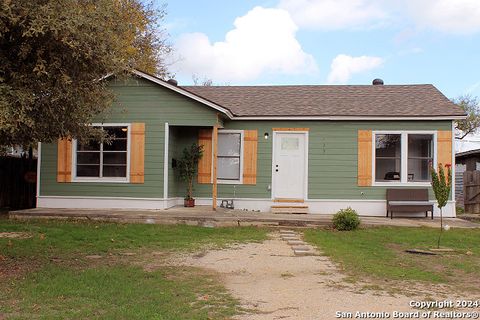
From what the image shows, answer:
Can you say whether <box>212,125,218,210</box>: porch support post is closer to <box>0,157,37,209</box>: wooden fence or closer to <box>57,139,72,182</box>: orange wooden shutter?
<box>57,139,72,182</box>: orange wooden shutter

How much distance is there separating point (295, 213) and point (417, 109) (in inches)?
179

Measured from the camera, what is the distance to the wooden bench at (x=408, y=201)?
12938 millimetres

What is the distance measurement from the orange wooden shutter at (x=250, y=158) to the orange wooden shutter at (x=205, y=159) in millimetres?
1034

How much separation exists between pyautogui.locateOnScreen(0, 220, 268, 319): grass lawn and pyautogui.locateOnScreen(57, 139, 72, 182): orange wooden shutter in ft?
9.91

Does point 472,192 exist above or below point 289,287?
above

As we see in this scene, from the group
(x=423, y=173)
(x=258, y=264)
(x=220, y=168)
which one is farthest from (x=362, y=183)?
(x=258, y=264)

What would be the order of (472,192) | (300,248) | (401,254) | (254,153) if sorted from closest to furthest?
(401,254) → (300,248) → (254,153) → (472,192)

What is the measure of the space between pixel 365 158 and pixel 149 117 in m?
6.17

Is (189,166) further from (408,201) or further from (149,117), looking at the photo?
(408,201)

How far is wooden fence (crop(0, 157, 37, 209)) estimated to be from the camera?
16156 mm

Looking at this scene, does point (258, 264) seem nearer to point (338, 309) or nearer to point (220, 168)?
point (338, 309)

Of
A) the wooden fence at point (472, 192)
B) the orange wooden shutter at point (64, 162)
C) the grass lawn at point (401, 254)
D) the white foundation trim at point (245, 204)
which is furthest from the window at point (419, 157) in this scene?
the orange wooden shutter at point (64, 162)

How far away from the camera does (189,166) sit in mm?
13680

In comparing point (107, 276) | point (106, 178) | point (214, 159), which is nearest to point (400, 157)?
point (214, 159)
